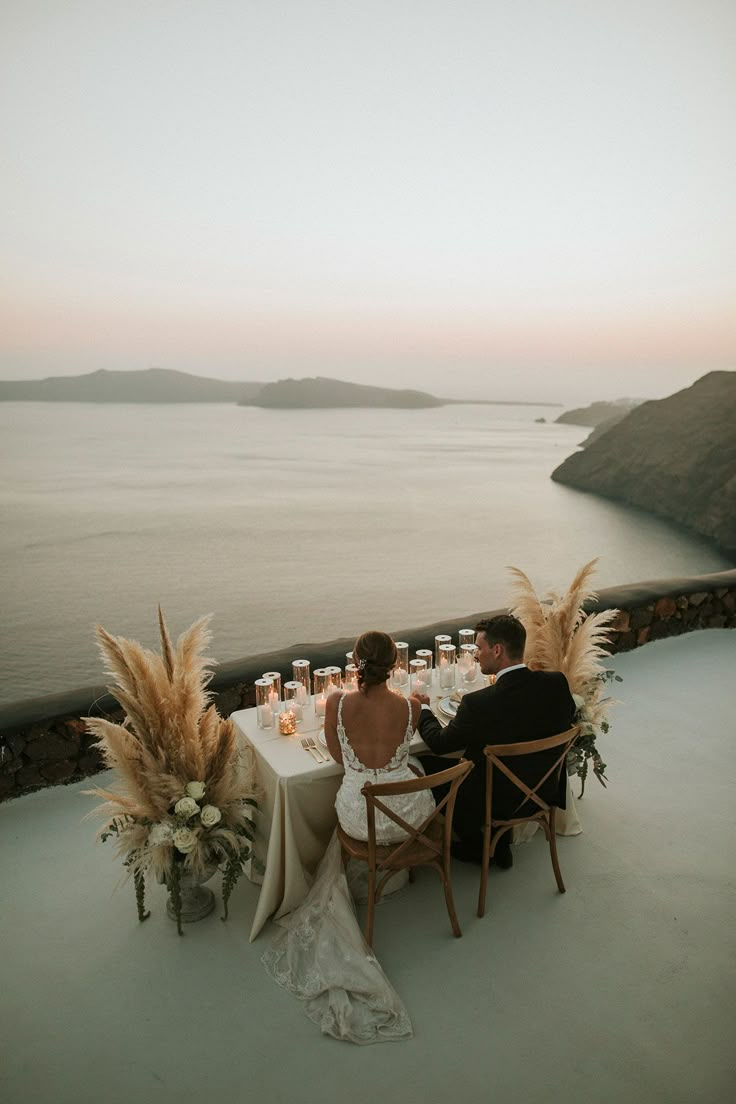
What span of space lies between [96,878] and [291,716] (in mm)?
1195

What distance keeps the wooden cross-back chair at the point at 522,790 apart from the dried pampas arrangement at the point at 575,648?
329 millimetres

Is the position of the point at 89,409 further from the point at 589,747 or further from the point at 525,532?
the point at 589,747

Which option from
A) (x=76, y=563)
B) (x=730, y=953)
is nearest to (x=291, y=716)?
(x=730, y=953)

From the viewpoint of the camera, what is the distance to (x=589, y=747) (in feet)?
10.3

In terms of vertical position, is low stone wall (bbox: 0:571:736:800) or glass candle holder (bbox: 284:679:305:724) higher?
glass candle holder (bbox: 284:679:305:724)

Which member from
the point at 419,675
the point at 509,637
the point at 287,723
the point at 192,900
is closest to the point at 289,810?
the point at 287,723

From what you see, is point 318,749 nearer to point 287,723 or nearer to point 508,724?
point 287,723

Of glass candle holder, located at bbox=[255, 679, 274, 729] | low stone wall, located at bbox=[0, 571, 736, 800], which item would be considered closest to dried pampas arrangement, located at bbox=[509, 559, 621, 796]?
glass candle holder, located at bbox=[255, 679, 274, 729]

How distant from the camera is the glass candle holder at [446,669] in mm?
3217

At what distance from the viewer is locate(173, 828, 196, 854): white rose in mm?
2355

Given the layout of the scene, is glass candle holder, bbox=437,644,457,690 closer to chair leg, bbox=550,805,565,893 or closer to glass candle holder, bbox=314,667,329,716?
glass candle holder, bbox=314,667,329,716

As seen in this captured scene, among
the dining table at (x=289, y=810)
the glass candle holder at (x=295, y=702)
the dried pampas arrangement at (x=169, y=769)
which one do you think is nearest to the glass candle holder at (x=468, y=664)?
the dining table at (x=289, y=810)

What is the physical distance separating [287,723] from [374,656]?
2.13ft

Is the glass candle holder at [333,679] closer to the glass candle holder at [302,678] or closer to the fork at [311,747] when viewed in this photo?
the glass candle holder at [302,678]
